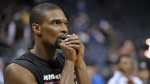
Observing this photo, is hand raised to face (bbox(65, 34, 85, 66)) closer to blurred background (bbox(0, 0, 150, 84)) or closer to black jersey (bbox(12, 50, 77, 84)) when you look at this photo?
black jersey (bbox(12, 50, 77, 84))

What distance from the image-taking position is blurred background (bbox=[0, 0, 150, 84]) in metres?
9.56

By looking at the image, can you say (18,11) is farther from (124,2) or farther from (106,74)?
(124,2)

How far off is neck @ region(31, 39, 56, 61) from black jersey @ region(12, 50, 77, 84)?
0.03 m

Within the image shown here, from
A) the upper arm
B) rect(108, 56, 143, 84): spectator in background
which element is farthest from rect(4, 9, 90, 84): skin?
rect(108, 56, 143, 84): spectator in background

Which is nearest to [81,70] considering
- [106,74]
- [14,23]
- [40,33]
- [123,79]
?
[40,33]

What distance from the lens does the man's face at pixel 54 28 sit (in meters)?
3.38

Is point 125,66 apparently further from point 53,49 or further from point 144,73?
point 53,49

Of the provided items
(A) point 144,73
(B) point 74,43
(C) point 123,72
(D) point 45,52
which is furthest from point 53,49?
(A) point 144,73

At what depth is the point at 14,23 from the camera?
33.9 feet

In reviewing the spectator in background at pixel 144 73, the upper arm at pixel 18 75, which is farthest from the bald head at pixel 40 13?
the spectator in background at pixel 144 73

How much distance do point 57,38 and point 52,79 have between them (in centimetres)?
35

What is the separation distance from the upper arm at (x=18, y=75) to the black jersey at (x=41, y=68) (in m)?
0.04

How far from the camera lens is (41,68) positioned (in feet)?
11.4

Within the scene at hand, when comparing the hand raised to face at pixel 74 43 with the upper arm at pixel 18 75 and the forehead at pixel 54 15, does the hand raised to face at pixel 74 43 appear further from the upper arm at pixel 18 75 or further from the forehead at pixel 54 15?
the upper arm at pixel 18 75
